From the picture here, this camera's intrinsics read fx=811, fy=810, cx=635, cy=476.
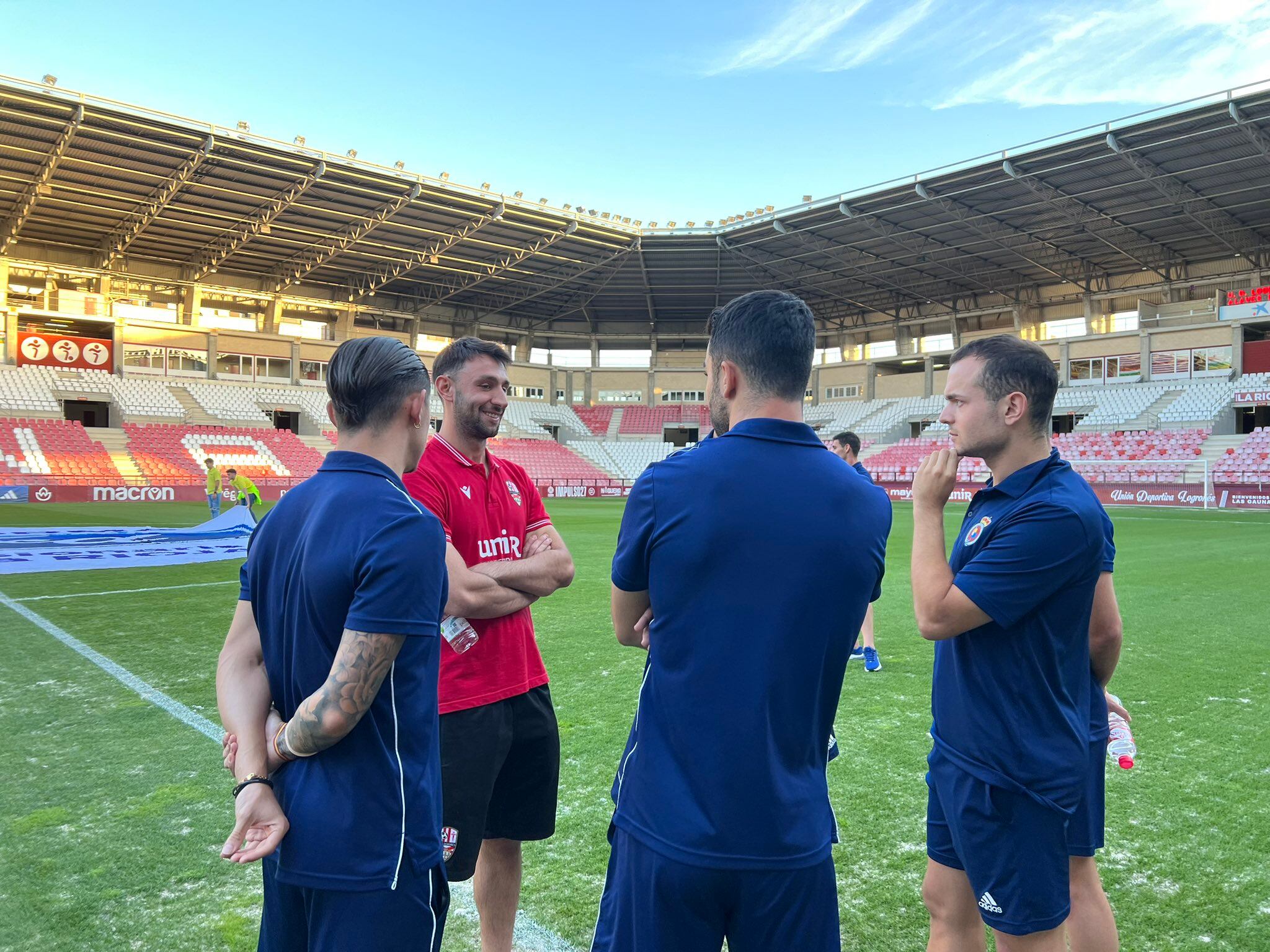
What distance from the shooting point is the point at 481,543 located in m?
3.16

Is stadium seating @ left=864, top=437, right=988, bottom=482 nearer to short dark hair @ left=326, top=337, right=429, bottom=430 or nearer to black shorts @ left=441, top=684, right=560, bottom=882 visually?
black shorts @ left=441, top=684, right=560, bottom=882

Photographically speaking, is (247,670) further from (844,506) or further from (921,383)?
(921,383)

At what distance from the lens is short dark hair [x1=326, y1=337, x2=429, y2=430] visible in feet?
6.63

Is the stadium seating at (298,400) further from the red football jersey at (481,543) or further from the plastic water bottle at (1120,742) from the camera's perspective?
A: the plastic water bottle at (1120,742)

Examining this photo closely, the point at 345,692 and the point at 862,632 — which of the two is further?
the point at 862,632

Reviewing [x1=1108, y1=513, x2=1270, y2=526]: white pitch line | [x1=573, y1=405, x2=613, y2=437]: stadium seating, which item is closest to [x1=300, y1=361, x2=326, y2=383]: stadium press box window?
[x1=573, y1=405, x2=613, y2=437]: stadium seating

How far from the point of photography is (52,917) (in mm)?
3197

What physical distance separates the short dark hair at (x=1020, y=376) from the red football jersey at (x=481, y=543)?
1.81 m

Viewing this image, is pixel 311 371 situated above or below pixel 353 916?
above

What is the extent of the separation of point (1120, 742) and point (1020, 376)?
1.22 meters

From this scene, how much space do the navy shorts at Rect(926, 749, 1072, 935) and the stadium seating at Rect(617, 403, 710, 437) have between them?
56.4 meters

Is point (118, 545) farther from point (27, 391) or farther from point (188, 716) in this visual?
point (27, 391)

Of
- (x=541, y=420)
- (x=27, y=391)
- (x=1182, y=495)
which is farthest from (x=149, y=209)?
(x=1182, y=495)

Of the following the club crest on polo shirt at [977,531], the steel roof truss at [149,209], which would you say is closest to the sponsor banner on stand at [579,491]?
the steel roof truss at [149,209]
